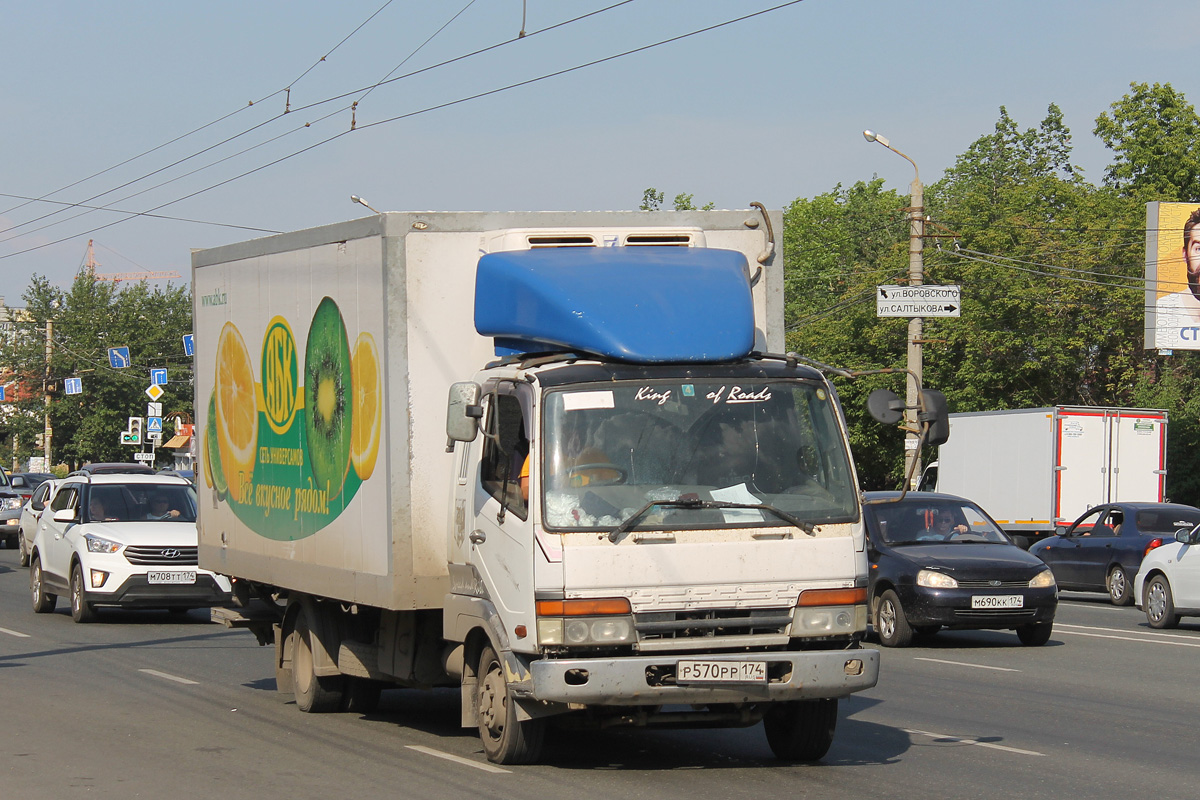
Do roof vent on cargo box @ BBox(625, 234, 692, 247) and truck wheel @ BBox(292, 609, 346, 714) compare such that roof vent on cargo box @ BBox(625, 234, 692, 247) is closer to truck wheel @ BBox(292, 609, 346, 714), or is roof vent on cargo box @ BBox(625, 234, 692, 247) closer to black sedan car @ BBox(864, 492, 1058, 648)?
truck wheel @ BBox(292, 609, 346, 714)

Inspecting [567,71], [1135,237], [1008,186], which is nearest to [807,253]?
[1008,186]

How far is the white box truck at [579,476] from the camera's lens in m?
8.00

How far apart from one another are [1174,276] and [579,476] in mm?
35101

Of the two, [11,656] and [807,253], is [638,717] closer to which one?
[11,656]

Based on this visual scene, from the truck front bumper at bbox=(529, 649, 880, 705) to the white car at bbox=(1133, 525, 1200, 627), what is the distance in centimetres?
1190

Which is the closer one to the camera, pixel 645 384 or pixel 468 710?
pixel 645 384

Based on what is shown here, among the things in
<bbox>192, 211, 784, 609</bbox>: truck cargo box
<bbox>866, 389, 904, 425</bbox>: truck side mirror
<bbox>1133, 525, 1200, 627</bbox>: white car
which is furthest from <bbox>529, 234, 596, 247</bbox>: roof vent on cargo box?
<bbox>1133, 525, 1200, 627</bbox>: white car

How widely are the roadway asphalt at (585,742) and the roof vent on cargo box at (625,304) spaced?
232 cm

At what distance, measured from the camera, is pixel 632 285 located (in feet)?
28.3

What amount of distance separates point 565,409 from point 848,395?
45.7m

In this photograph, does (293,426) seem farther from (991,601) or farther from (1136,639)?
(1136,639)

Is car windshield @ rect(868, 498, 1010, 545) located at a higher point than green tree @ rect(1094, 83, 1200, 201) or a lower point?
lower

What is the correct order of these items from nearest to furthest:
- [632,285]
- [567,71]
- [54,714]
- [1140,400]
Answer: [632,285], [54,714], [567,71], [1140,400]

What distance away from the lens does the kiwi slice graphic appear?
10023mm
